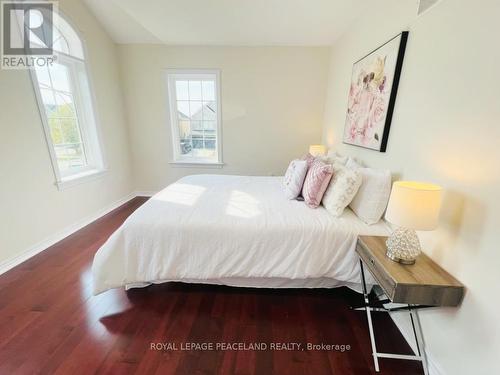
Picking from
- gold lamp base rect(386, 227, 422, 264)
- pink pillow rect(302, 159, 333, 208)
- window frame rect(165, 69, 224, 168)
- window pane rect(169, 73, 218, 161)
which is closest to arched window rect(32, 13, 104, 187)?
window frame rect(165, 69, 224, 168)

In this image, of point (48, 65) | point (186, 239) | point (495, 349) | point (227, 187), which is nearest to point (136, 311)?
point (186, 239)

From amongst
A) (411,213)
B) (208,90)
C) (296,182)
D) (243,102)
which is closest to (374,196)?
(411,213)

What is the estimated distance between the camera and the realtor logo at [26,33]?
1.95 metres

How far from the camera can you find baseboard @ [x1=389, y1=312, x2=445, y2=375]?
3.96 feet

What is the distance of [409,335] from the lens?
1.42 metres

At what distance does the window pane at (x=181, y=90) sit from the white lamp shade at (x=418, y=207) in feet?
11.7

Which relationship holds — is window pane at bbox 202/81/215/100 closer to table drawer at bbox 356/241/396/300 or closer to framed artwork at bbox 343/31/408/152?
framed artwork at bbox 343/31/408/152

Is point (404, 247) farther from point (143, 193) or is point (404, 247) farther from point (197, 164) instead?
point (143, 193)

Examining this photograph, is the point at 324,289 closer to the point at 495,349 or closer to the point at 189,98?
the point at 495,349

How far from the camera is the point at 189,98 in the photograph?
12.3 ft

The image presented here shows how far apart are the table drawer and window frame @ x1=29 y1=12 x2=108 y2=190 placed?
10.3 feet

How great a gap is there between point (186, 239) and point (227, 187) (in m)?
0.97

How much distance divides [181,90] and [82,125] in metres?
1.55

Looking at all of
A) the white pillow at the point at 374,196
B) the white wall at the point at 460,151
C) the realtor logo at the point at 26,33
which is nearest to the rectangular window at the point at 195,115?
the realtor logo at the point at 26,33
